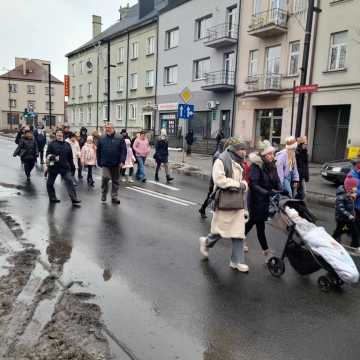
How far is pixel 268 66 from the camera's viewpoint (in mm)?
22812

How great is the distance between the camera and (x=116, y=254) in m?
5.44

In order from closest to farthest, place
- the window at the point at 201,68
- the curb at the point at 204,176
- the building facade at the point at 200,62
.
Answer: the curb at the point at 204,176 < the building facade at the point at 200,62 < the window at the point at 201,68

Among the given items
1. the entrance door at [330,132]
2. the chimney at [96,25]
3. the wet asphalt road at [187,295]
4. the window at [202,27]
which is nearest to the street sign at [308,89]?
the wet asphalt road at [187,295]

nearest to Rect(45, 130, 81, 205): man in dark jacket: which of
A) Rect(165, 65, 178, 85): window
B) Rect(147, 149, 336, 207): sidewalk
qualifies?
Rect(147, 149, 336, 207): sidewalk

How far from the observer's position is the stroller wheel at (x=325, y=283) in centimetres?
443

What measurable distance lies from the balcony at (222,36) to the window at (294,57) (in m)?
4.83

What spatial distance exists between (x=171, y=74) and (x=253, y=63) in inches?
395

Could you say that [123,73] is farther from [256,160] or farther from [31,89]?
[31,89]

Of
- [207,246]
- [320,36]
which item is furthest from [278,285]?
[320,36]

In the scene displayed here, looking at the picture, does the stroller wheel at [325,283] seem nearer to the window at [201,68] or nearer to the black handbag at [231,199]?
the black handbag at [231,199]

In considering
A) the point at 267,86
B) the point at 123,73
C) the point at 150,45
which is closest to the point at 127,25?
the point at 123,73

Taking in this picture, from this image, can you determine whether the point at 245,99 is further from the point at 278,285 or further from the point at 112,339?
the point at 112,339

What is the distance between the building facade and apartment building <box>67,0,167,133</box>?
2034 mm

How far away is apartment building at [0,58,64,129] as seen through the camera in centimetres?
7288
